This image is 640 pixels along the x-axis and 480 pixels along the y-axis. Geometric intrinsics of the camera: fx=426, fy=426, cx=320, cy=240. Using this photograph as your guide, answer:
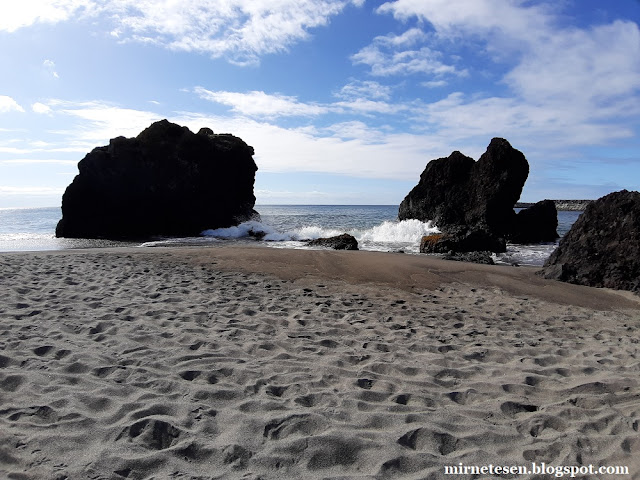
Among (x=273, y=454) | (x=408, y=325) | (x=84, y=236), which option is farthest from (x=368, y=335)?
(x=84, y=236)

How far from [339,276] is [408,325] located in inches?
133

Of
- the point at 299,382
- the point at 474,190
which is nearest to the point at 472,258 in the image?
the point at 299,382

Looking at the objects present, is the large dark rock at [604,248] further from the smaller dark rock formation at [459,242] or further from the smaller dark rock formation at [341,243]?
the smaller dark rock formation at [341,243]

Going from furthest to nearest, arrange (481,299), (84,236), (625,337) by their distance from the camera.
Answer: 1. (84,236)
2. (481,299)
3. (625,337)

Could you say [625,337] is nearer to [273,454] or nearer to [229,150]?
[273,454]

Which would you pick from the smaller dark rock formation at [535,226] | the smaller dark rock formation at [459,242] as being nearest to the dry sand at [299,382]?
the smaller dark rock formation at [459,242]

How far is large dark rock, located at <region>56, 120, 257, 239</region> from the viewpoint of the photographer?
2828cm

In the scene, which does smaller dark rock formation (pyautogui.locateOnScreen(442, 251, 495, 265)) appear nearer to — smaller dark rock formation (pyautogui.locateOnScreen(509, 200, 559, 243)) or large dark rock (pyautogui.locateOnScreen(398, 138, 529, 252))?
large dark rock (pyautogui.locateOnScreen(398, 138, 529, 252))

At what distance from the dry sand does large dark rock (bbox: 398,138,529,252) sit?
1814 cm

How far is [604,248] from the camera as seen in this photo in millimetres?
10008

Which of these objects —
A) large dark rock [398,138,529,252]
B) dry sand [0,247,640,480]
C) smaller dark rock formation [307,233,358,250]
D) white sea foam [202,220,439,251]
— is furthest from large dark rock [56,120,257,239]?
dry sand [0,247,640,480]

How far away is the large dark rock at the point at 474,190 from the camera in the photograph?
86.9 feet

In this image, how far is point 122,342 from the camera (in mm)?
4574

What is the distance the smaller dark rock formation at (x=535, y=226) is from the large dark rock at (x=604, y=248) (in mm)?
15319
